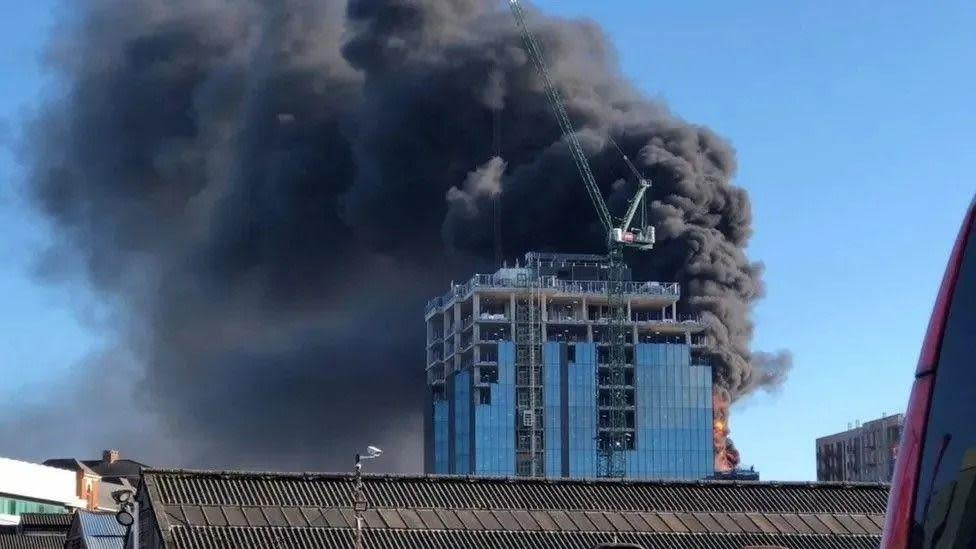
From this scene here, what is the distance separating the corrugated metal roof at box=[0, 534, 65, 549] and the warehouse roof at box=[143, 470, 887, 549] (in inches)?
1579

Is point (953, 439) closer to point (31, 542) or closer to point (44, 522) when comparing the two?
point (31, 542)

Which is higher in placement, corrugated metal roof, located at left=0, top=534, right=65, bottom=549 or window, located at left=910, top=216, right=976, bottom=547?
corrugated metal roof, located at left=0, top=534, right=65, bottom=549

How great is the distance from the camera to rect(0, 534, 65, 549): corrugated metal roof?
101 m

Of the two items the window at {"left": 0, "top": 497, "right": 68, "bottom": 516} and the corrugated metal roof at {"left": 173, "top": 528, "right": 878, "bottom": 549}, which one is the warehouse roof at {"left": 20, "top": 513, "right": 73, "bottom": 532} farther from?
the corrugated metal roof at {"left": 173, "top": 528, "right": 878, "bottom": 549}

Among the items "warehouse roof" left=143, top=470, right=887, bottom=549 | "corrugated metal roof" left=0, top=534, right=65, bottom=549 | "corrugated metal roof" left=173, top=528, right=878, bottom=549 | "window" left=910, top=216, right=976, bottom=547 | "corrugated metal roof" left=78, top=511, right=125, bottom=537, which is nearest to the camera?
"window" left=910, top=216, right=976, bottom=547

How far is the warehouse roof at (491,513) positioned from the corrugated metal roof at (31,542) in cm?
4011

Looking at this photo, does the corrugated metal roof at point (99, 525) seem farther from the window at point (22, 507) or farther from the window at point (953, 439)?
the window at point (953, 439)

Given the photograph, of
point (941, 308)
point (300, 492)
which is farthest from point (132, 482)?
→ point (941, 308)

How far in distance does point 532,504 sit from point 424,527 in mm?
5260

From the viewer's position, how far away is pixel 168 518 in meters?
60.3

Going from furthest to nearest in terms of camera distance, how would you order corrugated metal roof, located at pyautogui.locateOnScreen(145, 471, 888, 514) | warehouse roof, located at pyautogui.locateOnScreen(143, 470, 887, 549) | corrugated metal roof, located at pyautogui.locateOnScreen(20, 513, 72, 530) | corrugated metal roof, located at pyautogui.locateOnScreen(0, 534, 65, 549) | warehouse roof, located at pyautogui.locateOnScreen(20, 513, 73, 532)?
1. corrugated metal roof, located at pyautogui.locateOnScreen(20, 513, 72, 530)
2. warehouse roof, located at pyautogui.locateOnScreen(20, 513, 73, 532)
3. corrugated metal roof, located at pyautogui.locateOnScreen(0, 534, 65, 549)
4. corrugated metal roof, located at pyautogui.locateOnScreen(145, 471, 888, 514)
5. warehouse roof, located at pyautogui.locateOnScreen(143, 470, 887, 549)

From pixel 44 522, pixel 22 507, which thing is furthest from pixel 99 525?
pixel 22 507

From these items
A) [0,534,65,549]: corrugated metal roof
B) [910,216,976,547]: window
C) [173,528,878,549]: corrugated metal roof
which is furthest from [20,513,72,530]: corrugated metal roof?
[910,216,976,547]: window

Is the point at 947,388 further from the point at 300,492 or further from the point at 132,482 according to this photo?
the point at 132,482
